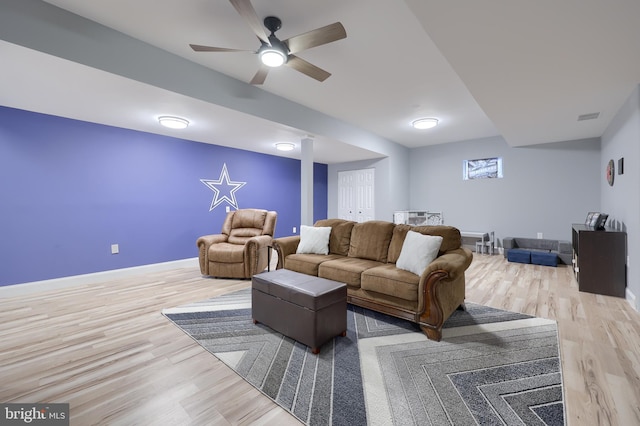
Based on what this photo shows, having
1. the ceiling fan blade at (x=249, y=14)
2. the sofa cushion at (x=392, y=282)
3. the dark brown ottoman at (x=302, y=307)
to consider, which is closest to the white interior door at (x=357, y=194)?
the sofa cushion at (x=392, y=282)

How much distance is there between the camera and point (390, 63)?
116 inches

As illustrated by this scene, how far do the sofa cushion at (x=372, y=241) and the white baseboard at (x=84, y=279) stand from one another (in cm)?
335

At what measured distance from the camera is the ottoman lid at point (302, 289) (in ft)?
6.77

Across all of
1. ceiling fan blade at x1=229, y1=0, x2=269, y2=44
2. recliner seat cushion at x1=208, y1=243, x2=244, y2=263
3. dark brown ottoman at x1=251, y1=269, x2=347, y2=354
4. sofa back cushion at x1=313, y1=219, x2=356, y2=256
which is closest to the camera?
ceiling fan blade at x1=229, y1=0, x2=269, y2=44

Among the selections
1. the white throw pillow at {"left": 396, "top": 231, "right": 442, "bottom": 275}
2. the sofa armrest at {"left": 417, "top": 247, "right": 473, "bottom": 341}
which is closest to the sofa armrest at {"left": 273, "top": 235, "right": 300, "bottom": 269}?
the white throw pillow at {"left": 396, "top": 231, "right": 442, "bottom": 275}

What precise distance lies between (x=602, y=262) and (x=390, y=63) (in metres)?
3.61

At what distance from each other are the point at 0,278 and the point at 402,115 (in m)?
6.08

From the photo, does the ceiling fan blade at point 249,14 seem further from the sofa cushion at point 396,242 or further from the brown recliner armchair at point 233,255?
the brown recliner armchair at point 233,255

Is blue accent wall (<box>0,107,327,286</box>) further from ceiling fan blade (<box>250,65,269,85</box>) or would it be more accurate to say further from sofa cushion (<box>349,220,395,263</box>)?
sofa cushion (<box>349,220,395,263</box>)

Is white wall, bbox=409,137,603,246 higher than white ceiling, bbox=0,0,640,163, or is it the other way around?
white ceiling, bbox=0,0,640,163

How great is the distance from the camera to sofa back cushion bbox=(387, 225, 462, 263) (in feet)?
9.06

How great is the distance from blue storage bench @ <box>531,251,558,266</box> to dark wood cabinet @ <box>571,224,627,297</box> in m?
1.50

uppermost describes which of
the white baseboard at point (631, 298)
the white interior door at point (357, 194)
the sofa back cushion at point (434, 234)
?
the white interior door at point (357, 194)

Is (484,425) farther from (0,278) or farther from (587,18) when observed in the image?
(0,278)
